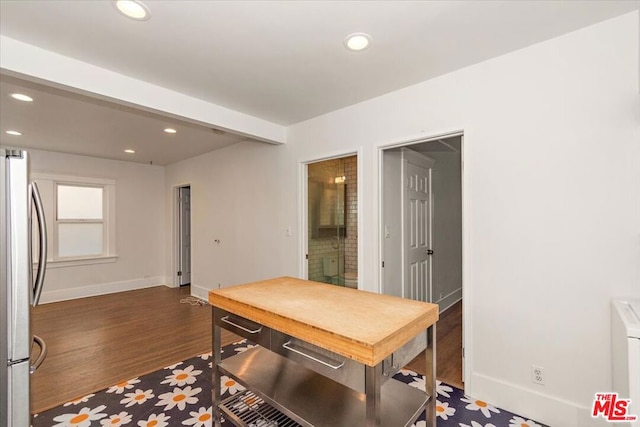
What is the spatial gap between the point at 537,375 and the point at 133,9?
3.28m

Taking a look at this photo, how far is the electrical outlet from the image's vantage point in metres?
1.95

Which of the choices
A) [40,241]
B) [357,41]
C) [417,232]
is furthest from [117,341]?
[357,41]

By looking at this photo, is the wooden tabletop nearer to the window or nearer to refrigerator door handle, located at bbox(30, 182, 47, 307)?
refrigerator door handle, located at bbox(30, 182, 47, 307)

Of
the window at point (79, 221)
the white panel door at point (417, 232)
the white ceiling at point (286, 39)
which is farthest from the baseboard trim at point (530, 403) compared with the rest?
the window at point (79, 221)

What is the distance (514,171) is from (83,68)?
315 cm

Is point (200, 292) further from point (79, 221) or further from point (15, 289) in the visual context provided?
point (15, 289)

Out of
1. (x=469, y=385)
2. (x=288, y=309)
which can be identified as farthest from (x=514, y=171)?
(x=288, y=309)

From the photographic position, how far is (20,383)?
127cm

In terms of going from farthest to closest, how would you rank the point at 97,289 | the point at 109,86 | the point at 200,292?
the point at 97,289, the point at 200,292, the point at 109,86

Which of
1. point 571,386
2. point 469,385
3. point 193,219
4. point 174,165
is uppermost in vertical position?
point 174,165

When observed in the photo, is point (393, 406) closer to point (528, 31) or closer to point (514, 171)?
point (514, 171)

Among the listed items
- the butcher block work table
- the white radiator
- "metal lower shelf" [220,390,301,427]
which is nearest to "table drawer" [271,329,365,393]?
the butcher block work table

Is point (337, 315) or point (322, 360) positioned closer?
point (322, 360)

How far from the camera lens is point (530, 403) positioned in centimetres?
198
